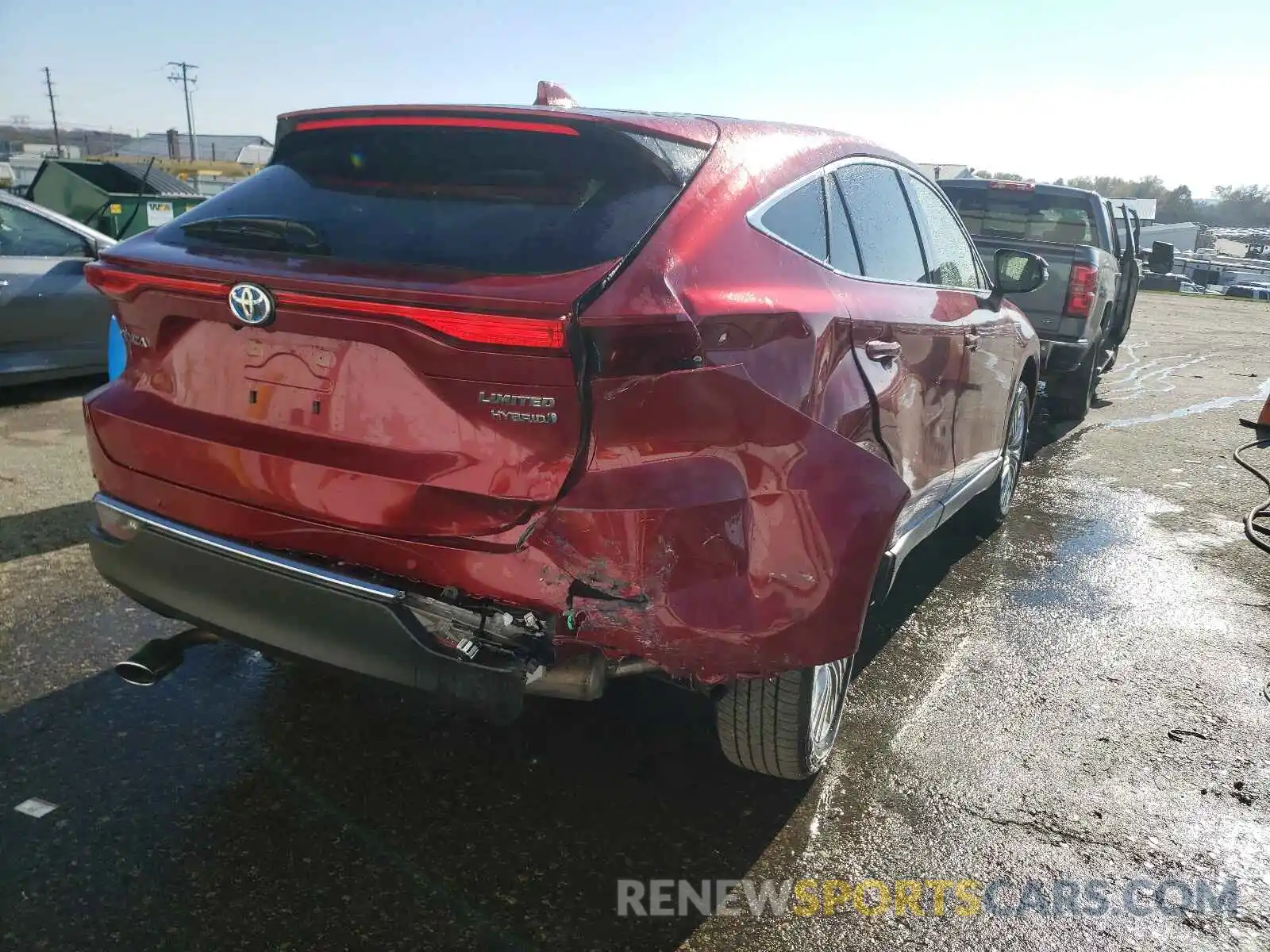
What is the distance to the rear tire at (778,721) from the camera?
2.55 metres

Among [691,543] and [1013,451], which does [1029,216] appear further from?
[691,543]


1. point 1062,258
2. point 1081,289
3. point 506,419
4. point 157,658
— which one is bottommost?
point 157,658

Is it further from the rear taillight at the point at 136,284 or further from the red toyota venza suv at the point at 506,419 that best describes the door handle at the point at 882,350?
the rear taillight at the point at 136,284

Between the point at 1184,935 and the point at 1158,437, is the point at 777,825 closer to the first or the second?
the point at 1184,935

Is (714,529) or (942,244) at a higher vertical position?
(942,244)

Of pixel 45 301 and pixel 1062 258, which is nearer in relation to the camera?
pixel 45 301

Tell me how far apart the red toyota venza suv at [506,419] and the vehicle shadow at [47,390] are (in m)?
5.06

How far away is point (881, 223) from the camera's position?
10.8ft

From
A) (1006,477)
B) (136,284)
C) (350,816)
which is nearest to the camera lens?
(136,284)

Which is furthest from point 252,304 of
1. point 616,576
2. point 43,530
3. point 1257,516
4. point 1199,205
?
point 1199,205

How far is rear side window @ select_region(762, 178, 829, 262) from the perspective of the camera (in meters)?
2.52

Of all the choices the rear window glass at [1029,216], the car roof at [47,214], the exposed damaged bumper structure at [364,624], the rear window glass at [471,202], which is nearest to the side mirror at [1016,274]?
the rear window glass at [471,202]

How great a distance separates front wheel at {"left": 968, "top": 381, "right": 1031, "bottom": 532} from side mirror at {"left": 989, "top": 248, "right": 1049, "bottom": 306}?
76cm

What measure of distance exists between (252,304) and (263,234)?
9.7 inches
